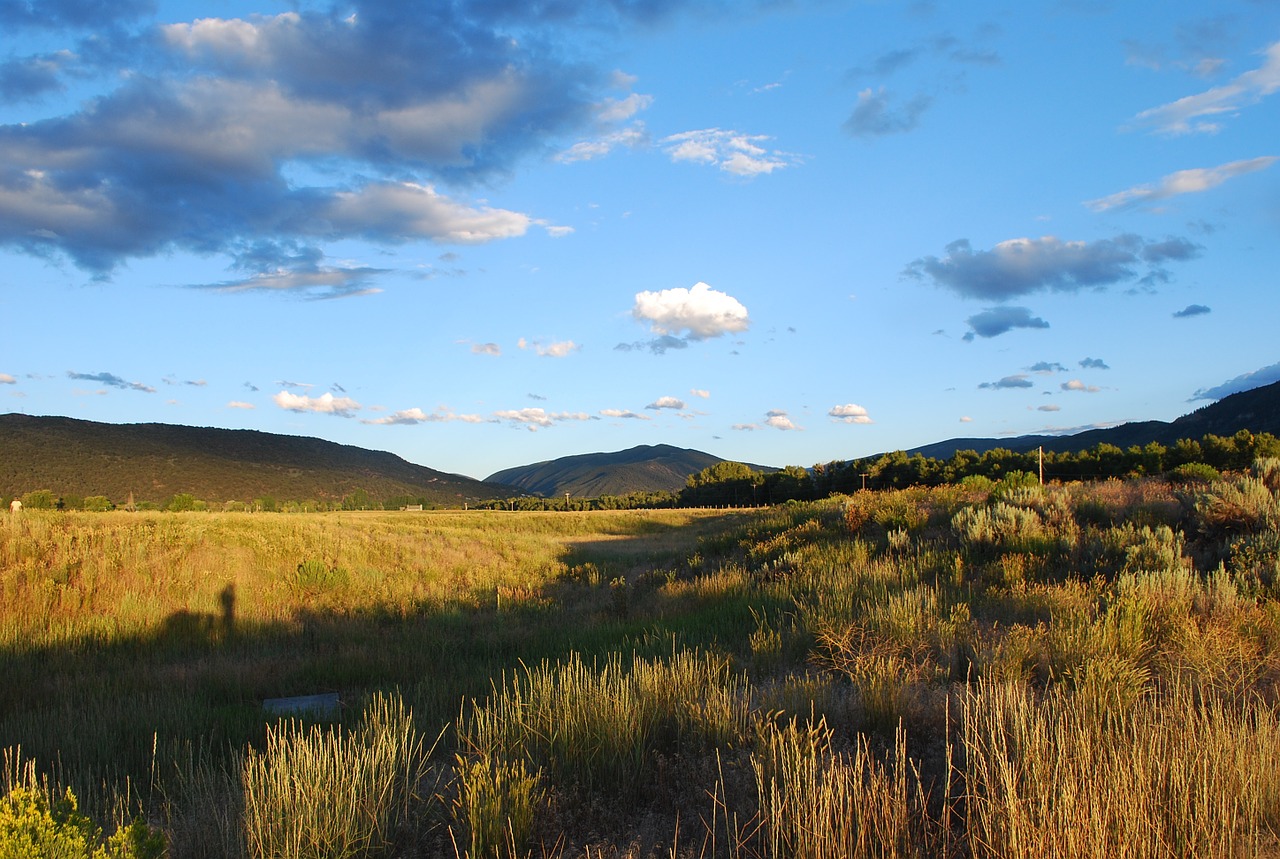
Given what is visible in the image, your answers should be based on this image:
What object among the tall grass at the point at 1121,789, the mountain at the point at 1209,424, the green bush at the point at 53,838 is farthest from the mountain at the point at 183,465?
the mountain at the point at 1209,424

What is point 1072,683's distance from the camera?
5516 mm

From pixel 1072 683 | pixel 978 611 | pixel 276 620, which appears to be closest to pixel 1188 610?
pixel 978 611

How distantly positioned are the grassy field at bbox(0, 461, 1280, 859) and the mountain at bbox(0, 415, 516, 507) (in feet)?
240

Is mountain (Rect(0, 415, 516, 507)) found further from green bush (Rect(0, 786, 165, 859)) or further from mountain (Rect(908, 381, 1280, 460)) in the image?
mountain (Rect(908, 381, 1280, 460))

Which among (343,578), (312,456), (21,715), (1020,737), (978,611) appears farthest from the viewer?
(312,456)

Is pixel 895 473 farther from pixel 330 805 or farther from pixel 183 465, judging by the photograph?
pixel 183 465

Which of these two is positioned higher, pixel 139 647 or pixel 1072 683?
pixel 1072 683

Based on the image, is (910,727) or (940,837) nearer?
(940,837)

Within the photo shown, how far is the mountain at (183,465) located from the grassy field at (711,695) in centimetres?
7313

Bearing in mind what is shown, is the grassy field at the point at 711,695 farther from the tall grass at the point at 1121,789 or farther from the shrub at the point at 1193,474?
the shrub at the point at 1193,474

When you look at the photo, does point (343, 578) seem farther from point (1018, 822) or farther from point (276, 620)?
point (1018, 822)

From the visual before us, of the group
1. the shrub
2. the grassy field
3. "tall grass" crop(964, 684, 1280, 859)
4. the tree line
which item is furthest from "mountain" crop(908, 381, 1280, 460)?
"tall grass" crop(964, 684, 1280, 859)

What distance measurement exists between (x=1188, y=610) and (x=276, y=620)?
13.9m

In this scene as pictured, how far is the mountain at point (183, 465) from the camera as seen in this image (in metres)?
91.7
